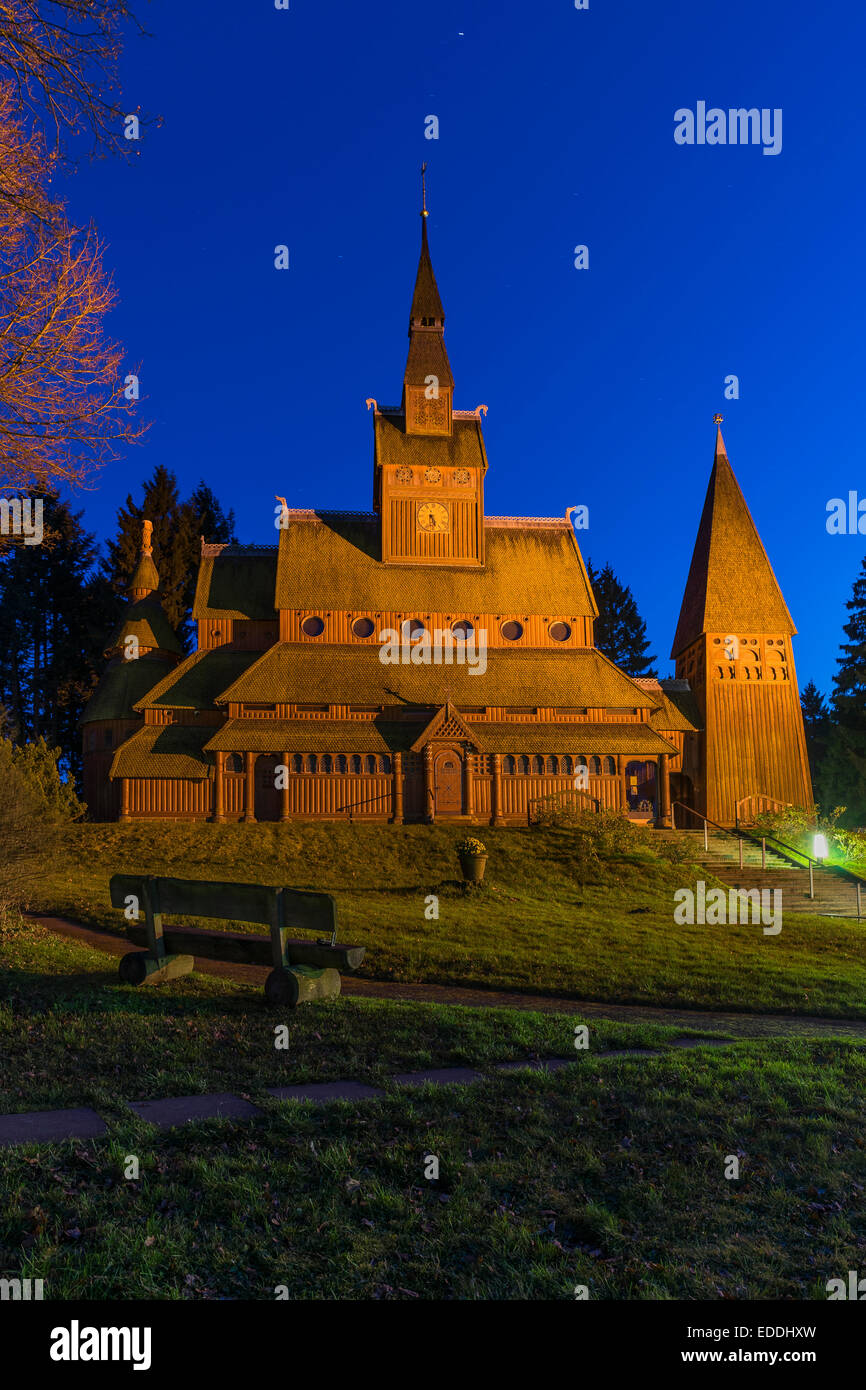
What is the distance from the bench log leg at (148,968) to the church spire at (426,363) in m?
32.5

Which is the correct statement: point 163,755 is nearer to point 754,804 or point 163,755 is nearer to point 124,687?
point 124,687

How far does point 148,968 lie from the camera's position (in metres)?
9.54

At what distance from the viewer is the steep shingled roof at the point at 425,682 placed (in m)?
32.1

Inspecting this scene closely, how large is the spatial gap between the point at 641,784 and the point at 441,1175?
97.2 ft

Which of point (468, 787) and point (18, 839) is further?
point (468, 787)

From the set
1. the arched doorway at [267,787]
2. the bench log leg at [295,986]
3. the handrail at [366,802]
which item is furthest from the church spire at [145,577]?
the bench log leg at [295,986]

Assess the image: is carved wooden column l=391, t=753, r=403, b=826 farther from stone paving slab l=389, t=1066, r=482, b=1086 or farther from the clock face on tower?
stone paving slab l=389, t=1066, r=482, b=1086

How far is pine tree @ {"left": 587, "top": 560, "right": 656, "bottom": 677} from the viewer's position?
6397cm

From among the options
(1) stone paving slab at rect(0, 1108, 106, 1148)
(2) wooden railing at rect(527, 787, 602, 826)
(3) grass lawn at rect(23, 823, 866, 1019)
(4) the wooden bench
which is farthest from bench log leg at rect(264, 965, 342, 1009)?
(2) wooden railing at rect(527, 787, 602, 826)

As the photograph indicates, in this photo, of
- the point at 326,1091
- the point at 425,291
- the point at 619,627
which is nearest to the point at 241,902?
the point at 326,1091

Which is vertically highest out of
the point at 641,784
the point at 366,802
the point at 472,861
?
the point at 641,784

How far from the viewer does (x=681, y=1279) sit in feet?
12.9

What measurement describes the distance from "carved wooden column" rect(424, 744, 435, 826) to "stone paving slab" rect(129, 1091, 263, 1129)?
81.7ft
